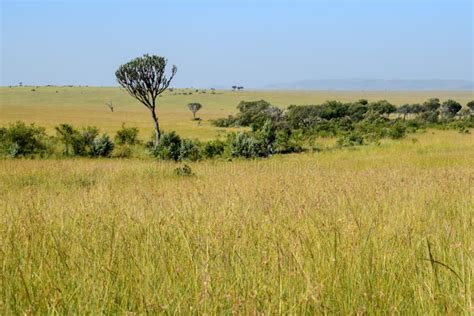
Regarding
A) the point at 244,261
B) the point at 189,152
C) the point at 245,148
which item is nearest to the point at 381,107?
the point at 245,148

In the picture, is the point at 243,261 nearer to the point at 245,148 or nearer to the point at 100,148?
the point at 245,148

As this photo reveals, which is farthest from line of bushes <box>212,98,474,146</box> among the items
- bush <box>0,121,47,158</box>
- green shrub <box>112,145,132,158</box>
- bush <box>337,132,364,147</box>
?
bush <box>0,121,47,158</box>

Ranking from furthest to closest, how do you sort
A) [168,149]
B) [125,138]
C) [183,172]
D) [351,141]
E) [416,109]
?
[416,109]
[125,138]
[351,141]
[168,149]
[183,172]

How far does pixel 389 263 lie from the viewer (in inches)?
104

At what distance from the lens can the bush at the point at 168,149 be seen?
2064 centimetres

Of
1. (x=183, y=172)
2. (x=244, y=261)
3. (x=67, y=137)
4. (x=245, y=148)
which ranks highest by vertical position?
(x=244, y=261)

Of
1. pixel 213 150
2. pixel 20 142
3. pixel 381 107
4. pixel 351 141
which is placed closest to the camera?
pixel 213 150

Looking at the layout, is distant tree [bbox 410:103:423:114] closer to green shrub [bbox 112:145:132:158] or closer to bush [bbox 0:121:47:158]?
green shrub [bbox 112:145:132:158]

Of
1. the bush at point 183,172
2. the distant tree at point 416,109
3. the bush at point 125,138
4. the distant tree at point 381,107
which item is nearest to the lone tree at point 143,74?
the bush at point 125,138

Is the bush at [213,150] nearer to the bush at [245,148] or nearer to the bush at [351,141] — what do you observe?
the bush at [245,148]

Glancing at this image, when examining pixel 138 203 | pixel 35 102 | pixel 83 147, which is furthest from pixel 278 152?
pixel 35 102

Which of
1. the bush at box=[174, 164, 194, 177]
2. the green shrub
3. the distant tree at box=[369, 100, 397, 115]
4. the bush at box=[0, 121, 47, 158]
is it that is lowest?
the green shrub

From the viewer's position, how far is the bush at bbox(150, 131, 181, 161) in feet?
67.7

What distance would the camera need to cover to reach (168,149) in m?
20.7
